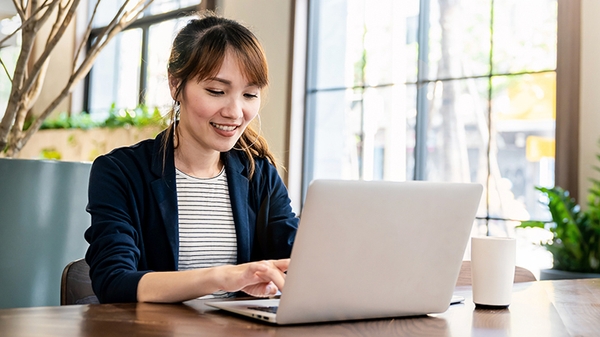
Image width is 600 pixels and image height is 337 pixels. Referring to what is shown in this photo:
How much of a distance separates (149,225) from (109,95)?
567 centimetres

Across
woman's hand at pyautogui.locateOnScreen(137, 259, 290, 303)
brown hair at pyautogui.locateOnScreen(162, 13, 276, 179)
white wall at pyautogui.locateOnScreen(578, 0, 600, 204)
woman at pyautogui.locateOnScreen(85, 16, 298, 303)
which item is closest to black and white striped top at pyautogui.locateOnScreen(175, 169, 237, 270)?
woman at pyautogui.locateOnScreen(85, 16, 298, 303)

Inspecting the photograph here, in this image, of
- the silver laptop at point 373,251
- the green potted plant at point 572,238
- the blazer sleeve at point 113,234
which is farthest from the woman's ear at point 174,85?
the green potted plant at point 572,238

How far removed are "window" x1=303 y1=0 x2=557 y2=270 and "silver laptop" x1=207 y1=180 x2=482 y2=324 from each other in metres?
2.79

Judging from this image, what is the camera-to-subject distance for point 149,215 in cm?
141

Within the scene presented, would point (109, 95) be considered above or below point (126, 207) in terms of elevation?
above

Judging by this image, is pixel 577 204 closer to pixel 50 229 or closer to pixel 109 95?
pixel 50 229

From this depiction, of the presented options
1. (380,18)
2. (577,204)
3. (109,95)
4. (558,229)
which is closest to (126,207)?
(558,229)

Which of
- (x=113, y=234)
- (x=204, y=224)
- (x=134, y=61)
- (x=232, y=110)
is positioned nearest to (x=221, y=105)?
(x=232, y=110)

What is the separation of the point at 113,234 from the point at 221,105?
0.37 meters

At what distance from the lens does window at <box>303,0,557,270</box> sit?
3.69 metres

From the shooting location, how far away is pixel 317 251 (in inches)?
34.0

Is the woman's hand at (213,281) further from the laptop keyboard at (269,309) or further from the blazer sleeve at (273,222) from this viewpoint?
the blazer sleeve at (273,222)

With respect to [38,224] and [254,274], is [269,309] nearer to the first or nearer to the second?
[254,274]

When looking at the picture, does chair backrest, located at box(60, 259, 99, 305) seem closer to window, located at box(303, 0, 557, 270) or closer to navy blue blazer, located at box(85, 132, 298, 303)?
navy blue blazer, located at box(85, 132, 298, 303)
